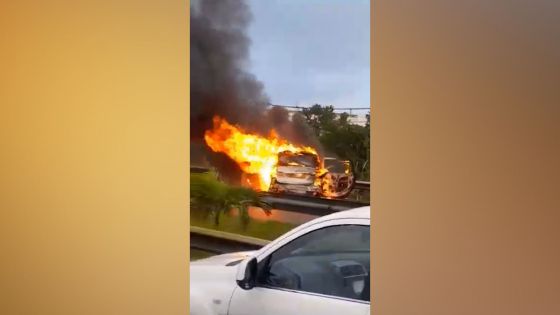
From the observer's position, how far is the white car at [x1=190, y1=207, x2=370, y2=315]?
165cm

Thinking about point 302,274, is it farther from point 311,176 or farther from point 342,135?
point 342,135

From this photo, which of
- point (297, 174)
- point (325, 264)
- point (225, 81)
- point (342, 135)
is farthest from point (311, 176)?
point (225, 81)

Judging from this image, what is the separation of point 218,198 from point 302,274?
326 mm

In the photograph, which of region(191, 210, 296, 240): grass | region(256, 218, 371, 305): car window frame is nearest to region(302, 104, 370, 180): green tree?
region(256, 218, 371, 305): car window frame

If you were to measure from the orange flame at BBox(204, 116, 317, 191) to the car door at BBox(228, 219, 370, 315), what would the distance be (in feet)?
0.67

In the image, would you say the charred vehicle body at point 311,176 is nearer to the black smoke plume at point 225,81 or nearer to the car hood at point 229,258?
the black smoke plume at point 225,81

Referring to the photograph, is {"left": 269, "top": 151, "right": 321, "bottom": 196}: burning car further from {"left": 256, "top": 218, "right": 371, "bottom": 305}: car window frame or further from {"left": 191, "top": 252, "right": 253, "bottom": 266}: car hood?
{"left": 191, "top": 252, "right": 253, "bottom": 266}: car hood

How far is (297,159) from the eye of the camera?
5.57 feet
